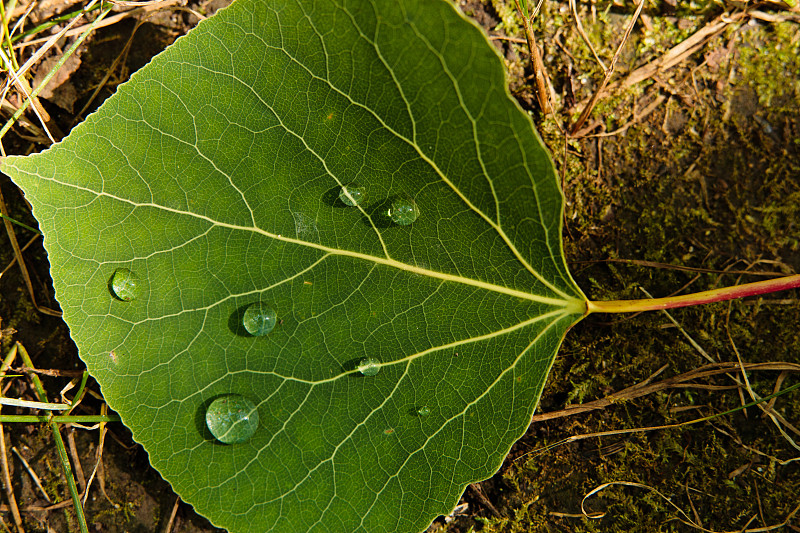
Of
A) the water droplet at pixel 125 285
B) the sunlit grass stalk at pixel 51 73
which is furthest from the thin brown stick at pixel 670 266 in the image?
the sunlit grass stalk at pixel 51 73

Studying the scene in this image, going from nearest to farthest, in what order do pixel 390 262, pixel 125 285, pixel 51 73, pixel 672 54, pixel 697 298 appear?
pixel 125 285 → pixel 390 262 → pixel 697 298 → pixel 51 73 → pixel 672 54

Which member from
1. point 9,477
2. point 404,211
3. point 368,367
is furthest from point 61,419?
point 404,211

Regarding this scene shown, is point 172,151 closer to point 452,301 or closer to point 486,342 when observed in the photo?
point 452,301

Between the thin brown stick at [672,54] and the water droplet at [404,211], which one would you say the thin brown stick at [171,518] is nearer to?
the water droplet at [404,211]

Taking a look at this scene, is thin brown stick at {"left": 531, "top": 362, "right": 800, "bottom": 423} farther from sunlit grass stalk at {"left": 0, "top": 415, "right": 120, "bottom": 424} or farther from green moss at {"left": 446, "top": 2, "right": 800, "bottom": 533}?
sunlit grass stalk at {"left": 0, "top": 415, "right": 120, "bottom": 424}

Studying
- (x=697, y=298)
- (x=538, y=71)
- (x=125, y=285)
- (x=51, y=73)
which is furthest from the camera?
(x=538, y=71)

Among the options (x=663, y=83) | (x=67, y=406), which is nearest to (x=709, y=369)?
(x=663, y=83)

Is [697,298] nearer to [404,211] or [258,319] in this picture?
[404,211]
